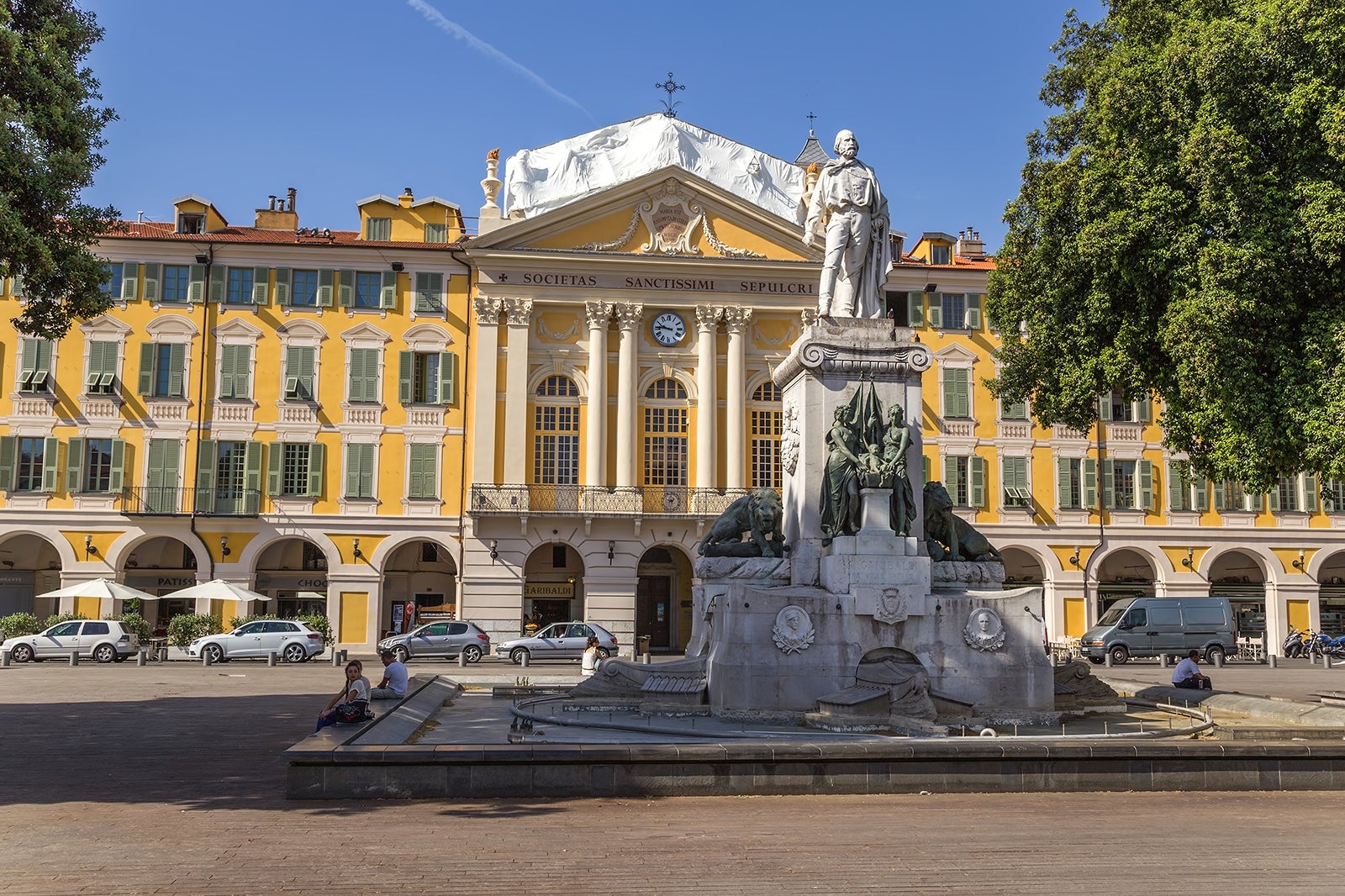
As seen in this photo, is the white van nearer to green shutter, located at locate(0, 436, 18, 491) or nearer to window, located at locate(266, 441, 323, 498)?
window, located at locate(266, 441, 323, 498)

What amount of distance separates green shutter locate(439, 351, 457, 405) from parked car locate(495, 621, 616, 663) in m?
10.9

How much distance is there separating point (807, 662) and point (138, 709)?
37.2 ft

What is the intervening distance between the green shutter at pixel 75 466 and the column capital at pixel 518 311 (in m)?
15.2

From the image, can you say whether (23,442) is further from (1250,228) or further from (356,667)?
(1250,228)

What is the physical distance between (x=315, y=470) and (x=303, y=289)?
6.62 meters

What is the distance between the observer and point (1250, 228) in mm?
17031

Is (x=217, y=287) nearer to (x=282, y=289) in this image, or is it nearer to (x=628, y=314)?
(x=282, y=289)

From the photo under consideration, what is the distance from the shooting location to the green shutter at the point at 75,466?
40688 mm

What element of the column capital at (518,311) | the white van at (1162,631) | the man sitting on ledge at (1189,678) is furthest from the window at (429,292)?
the man sitting on ledge at (1189,678)

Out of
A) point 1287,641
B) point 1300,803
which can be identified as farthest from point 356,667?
point 1287,641

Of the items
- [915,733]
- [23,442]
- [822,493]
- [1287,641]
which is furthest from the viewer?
[1287,641]

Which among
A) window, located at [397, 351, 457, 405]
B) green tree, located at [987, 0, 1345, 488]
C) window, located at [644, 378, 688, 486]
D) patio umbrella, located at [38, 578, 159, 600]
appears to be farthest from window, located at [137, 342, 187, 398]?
green tree, located at [987, 0, 1345, 488]

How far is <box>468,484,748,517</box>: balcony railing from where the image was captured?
1622 inches

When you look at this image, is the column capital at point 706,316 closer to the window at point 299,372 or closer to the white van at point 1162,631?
the window at point 299,372
